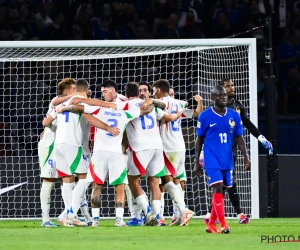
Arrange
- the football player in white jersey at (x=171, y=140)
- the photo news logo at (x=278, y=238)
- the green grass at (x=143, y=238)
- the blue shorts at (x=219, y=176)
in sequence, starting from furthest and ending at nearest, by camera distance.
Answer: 1. the football player in white jersey at (x=171, y=140)
2. the blue shorts at (x=219, y=176)
3. the photo news logo at (x=278, y=238)
4. the green grass at (x=143, y=238)

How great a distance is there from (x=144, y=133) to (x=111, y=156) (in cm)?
63

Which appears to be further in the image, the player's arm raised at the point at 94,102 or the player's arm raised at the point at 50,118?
the player's arm raised at the point at 50,118

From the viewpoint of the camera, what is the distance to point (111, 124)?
11.2 meters

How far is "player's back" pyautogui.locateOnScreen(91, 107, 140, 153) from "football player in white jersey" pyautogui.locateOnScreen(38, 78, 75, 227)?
0.80 m

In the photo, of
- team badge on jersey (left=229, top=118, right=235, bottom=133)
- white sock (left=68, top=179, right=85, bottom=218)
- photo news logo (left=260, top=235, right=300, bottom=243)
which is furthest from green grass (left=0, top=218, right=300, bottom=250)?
team badge on jersey (left=229, top=118, right=235, bottom=133)

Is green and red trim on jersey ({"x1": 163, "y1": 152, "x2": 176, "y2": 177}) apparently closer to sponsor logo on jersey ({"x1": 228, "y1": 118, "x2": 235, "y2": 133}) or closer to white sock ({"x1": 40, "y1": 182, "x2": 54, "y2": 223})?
white sock ({"x1": 40, "y1": 182, "x2": 54, "y2": 223})

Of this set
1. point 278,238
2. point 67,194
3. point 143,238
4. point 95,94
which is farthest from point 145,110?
point 95,94

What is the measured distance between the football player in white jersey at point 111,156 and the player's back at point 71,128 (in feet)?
1.59

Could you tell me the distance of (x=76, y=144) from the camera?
11.7 metres

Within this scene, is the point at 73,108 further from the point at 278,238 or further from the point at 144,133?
the point at 278,238

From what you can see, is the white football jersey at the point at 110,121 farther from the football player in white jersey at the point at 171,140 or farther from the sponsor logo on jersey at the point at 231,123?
the sponsor logo on jersey at the point at 231,123

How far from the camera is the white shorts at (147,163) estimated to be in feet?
37.9

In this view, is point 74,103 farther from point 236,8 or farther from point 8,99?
point 236,8

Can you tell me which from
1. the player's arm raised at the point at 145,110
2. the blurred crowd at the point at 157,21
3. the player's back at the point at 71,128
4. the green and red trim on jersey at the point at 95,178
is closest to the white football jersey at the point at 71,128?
the player's back at the point at 71,128
